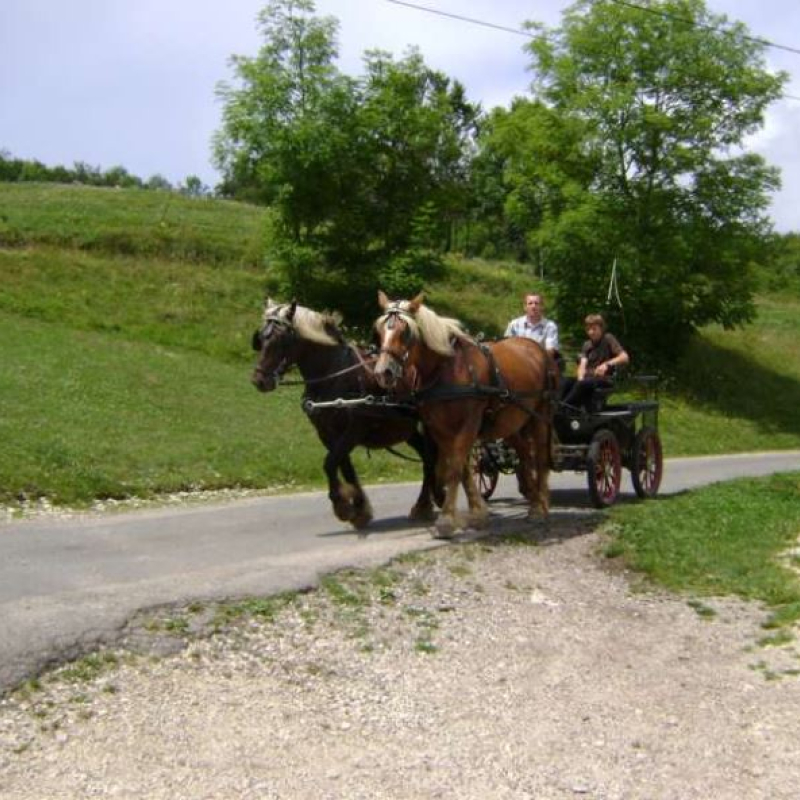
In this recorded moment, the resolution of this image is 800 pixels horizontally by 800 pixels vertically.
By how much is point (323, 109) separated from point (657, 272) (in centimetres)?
1051

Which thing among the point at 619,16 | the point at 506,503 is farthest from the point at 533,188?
the point at 506,503

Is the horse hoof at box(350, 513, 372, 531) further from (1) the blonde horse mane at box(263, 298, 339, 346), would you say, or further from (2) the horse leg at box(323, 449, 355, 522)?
(1) the blonde horse mane at box(263, 298, 339, 346)

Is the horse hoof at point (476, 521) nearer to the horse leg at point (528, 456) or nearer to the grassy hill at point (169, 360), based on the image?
the horse leg at point (528, 456)

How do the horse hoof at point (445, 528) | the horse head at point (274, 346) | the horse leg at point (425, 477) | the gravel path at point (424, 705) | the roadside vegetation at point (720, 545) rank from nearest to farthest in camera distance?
the gravel path at point (424, 705) < the roadside vegetation at point (720, 545) < the horse hoof at point (445, 528) < the horse head at point (274, 346) < the horse leg at point (425, 477)

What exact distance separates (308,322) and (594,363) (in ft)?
12.6

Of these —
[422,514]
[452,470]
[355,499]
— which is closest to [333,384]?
[355,499]

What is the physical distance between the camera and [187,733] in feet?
20.4

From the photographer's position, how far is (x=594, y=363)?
1359cm

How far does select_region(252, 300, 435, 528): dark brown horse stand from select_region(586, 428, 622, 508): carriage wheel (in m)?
2.25

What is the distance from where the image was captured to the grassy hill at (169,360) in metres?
16.6

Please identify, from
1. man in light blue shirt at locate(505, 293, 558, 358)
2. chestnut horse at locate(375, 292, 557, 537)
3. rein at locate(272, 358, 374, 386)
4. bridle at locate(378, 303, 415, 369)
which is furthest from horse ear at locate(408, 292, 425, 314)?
man in light blue shirt at locate(505, 293, 558, 358)

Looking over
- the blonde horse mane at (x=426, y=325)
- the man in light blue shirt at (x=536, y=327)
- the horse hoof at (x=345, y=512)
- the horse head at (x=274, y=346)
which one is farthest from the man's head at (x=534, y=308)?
the horse hoof at (x=345, y=512)

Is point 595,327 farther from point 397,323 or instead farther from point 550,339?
point 397,323

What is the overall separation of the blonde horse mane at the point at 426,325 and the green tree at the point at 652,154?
22.8 metres
